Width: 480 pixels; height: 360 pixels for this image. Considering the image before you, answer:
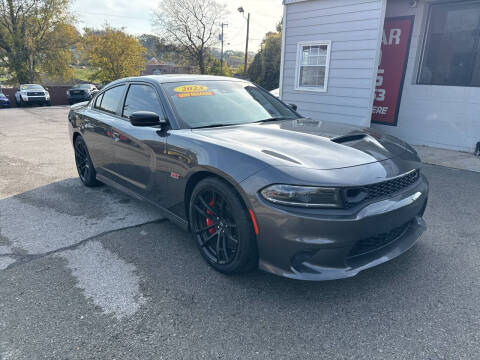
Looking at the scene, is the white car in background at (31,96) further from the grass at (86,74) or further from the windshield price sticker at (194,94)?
the windshield price sticker at (194,94)

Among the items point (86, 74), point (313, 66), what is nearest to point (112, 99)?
point (313, 66)

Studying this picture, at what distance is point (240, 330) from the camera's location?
7.18 ft

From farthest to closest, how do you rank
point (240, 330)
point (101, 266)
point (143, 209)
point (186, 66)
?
1. point (186, 66)
2. point (143, 209)
3. point (101, 266)
4. point (240, 330)

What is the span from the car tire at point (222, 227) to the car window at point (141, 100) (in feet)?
3.40

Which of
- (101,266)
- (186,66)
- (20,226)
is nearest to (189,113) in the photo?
(101,266)

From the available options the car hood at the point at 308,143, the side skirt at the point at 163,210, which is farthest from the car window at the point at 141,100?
the side skirt at the point at 163,210

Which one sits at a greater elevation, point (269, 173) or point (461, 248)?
point (269, 173)

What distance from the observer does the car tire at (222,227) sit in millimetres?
2469

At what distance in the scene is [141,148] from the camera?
3.47m

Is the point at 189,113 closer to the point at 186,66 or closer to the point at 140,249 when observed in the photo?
the point at 140,249

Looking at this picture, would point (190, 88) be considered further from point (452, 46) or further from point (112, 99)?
point (452, 46)

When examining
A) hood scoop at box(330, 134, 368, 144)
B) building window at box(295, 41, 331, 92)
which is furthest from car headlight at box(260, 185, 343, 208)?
building window at box(295, 41, 331, 92)

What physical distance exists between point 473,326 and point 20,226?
422cm

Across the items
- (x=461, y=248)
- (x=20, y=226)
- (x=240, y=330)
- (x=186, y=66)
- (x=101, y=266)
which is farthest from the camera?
(x=186, y=66)
